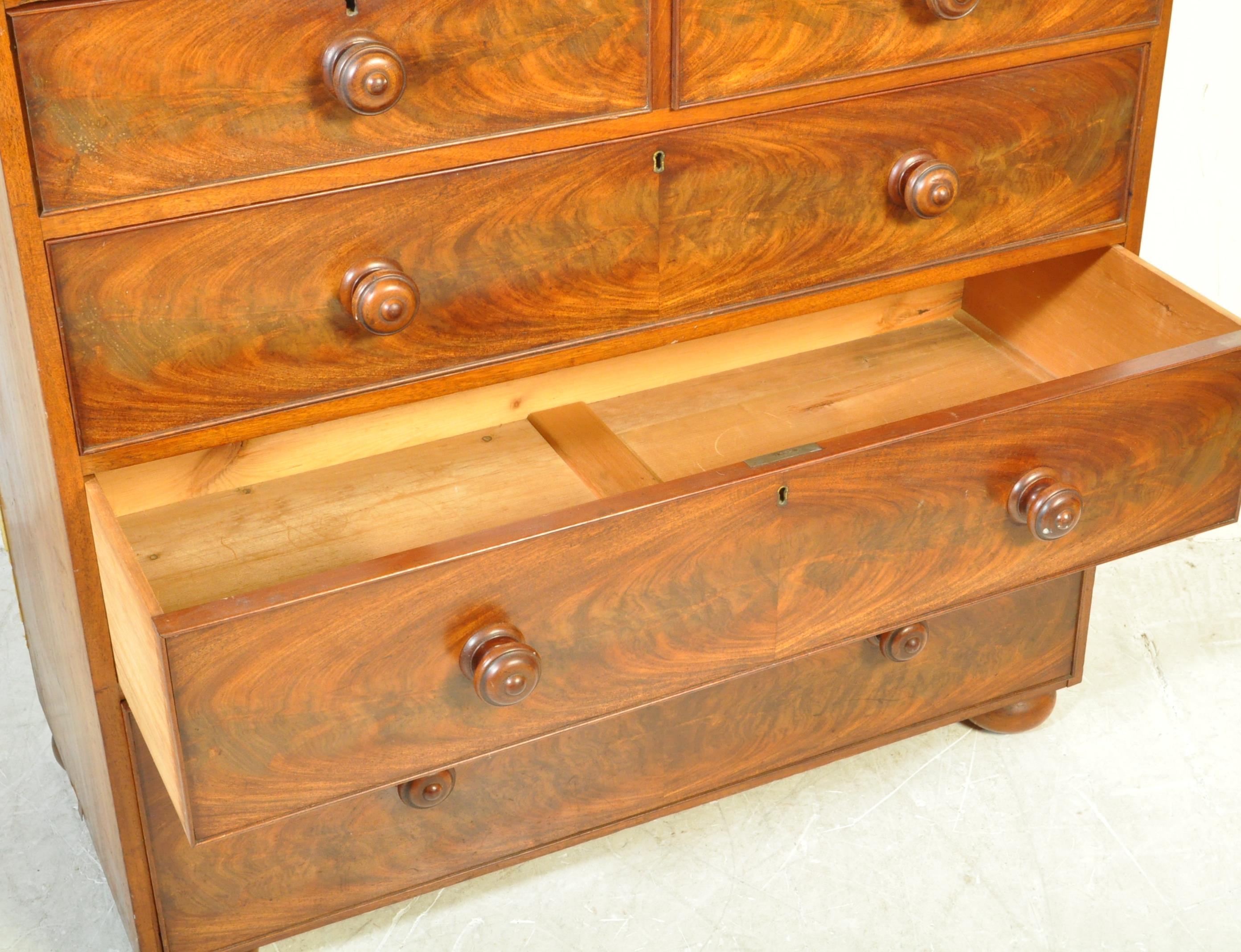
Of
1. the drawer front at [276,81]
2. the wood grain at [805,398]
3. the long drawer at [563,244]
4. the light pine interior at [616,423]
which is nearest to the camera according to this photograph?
the drawer front at [276,81]

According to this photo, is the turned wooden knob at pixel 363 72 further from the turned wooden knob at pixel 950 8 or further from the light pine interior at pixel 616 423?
the turned wooden knob at pixel 950 8

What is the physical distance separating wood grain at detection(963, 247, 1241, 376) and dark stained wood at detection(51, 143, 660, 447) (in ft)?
1.62

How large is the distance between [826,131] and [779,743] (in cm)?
62

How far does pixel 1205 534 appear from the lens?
2.18 m

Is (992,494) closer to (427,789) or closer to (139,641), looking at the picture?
(427,789)

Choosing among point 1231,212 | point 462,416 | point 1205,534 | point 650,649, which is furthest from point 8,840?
point 1231,212

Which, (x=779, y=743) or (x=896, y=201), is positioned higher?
(x=896, y=201)

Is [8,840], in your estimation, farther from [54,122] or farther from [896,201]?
[896,201]

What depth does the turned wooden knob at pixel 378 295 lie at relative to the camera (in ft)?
4.04

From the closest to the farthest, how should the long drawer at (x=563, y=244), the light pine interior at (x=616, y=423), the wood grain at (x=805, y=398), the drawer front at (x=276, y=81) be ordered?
the drawer front at (x=276, y=81), the long drawer at (x=563, y=244), the light pine interior at (x=616, y=423), the wood grain at (x=805, y=398)

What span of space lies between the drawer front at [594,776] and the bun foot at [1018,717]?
1.2 inches

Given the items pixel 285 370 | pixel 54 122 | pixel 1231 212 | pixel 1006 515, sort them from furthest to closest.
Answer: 1. pixel 1231 212
2. pixel 1006 515
3. pixel 285 370
4. pixel 54 122

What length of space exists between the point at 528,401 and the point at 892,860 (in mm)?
589

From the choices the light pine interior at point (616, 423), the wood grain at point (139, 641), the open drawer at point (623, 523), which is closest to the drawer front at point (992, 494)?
the open drawer at point (623, 523)
